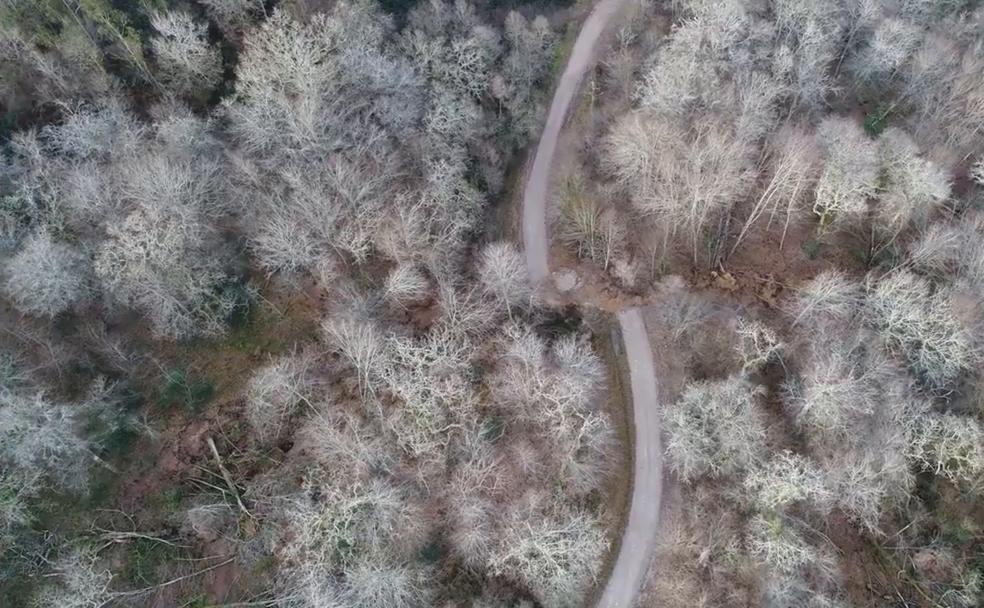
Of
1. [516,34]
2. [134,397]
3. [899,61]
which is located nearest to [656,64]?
[516,34]

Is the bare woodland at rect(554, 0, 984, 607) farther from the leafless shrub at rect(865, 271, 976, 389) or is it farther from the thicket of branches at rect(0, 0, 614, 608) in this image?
the thicket of branches at rect(0, 0, 614, 608)

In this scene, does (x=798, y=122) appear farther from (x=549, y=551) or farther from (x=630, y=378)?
(x=549, y=551)

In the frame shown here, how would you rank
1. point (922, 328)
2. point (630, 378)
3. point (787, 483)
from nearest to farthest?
point (787, 483) < point (922, 328) < point (630, 378)

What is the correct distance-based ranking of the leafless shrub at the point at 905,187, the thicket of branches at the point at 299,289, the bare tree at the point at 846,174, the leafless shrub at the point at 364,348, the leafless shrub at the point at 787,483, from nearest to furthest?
the leafless shrub at the point at 787,483 < the thicket of branches at the point at 299,289 < the leafless shrub at the point at 364,348 < the bare tree at the point at 846,174 < the leafless shrub at the point at 905,187

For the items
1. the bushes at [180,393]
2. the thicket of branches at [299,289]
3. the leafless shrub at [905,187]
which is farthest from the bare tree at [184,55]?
the leafless shrub at [905,187]

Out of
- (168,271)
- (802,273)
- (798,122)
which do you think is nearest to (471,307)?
(168,271)

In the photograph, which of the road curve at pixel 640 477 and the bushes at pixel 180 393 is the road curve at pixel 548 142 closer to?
the road curve at pixel 640 477

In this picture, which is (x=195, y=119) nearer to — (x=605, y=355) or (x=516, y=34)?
(x=516, y=34)
